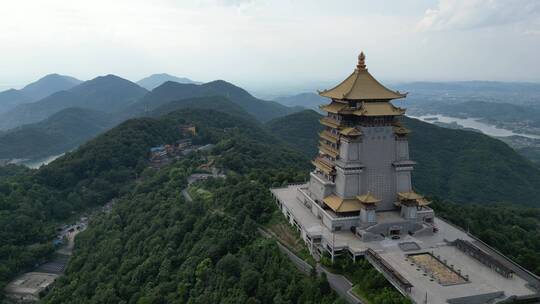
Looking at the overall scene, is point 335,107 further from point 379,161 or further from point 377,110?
point 379,161

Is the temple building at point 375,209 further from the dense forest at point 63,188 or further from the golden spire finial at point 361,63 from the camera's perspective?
the dense forest at point 63,188

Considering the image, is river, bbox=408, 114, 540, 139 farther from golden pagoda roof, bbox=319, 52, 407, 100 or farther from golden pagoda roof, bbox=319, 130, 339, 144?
golden pagoda roof, bbox=319, 130, 339, 144

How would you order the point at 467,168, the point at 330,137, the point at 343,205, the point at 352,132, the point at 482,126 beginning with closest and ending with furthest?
the point at 343,205
the point at 352,132
the point at 330,137
the point at 467,168
the point at 482,126

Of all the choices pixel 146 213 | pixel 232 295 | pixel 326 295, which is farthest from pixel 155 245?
pixel 326 295

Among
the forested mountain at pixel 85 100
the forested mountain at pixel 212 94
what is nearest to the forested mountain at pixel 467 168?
the forested mountain at pixel 212 94

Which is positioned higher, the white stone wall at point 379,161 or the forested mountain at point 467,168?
the white stone wall at point 379,161

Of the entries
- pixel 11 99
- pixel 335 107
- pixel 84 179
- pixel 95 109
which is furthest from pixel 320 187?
pixel 11 99

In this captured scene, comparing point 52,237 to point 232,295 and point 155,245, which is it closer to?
point 155,245

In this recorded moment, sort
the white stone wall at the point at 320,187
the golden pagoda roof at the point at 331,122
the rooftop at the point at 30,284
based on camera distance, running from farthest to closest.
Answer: the rooftop at the point at 30,284 < the white stone wall at the point at 320,187 < the golden pagoda roof at the point at 331,122
